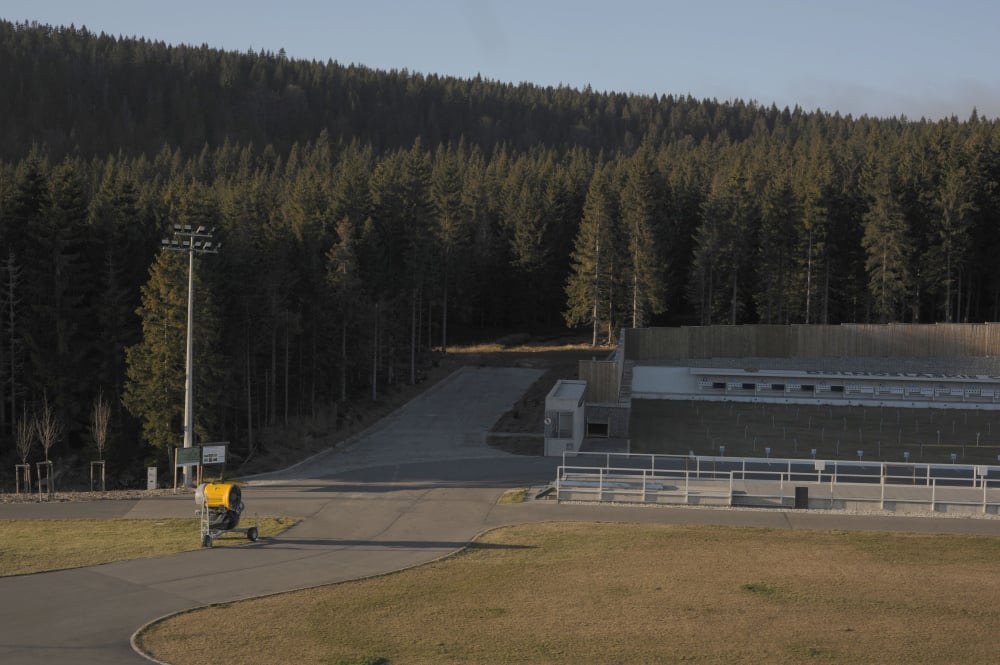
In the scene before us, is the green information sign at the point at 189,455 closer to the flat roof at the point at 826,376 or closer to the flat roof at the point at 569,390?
the flat roof at the point at 569,390

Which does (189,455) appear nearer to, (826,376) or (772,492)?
(772,492)

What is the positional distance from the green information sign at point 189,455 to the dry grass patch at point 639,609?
30.6 feet

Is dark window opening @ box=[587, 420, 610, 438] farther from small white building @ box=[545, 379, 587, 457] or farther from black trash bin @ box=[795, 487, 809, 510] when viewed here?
black trash bin @ box=[795, 487, 809, 510]

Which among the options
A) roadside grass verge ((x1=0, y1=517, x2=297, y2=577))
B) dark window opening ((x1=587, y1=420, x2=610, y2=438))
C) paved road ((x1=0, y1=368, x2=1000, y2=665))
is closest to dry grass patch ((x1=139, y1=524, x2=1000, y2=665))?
paved road ((x1=0, y1=368, x2=1000, y2=665))

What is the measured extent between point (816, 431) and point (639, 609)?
3192cm

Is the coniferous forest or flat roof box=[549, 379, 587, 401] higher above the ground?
the coniferous forest

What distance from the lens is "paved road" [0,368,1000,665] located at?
57.7 feet

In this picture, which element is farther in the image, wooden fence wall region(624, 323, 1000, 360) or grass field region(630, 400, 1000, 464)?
wooden fence wall region(624, 323, 1000, 360)

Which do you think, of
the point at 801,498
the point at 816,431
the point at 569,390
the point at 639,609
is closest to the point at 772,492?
the point at 801,498

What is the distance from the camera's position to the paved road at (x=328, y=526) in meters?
17.6

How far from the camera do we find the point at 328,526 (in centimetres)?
2623

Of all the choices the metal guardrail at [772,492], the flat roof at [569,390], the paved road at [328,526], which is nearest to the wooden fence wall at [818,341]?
the flat roof at [569,390]

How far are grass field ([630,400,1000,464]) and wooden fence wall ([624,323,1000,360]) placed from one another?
6612 mm

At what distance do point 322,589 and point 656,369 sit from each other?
1512 inches
